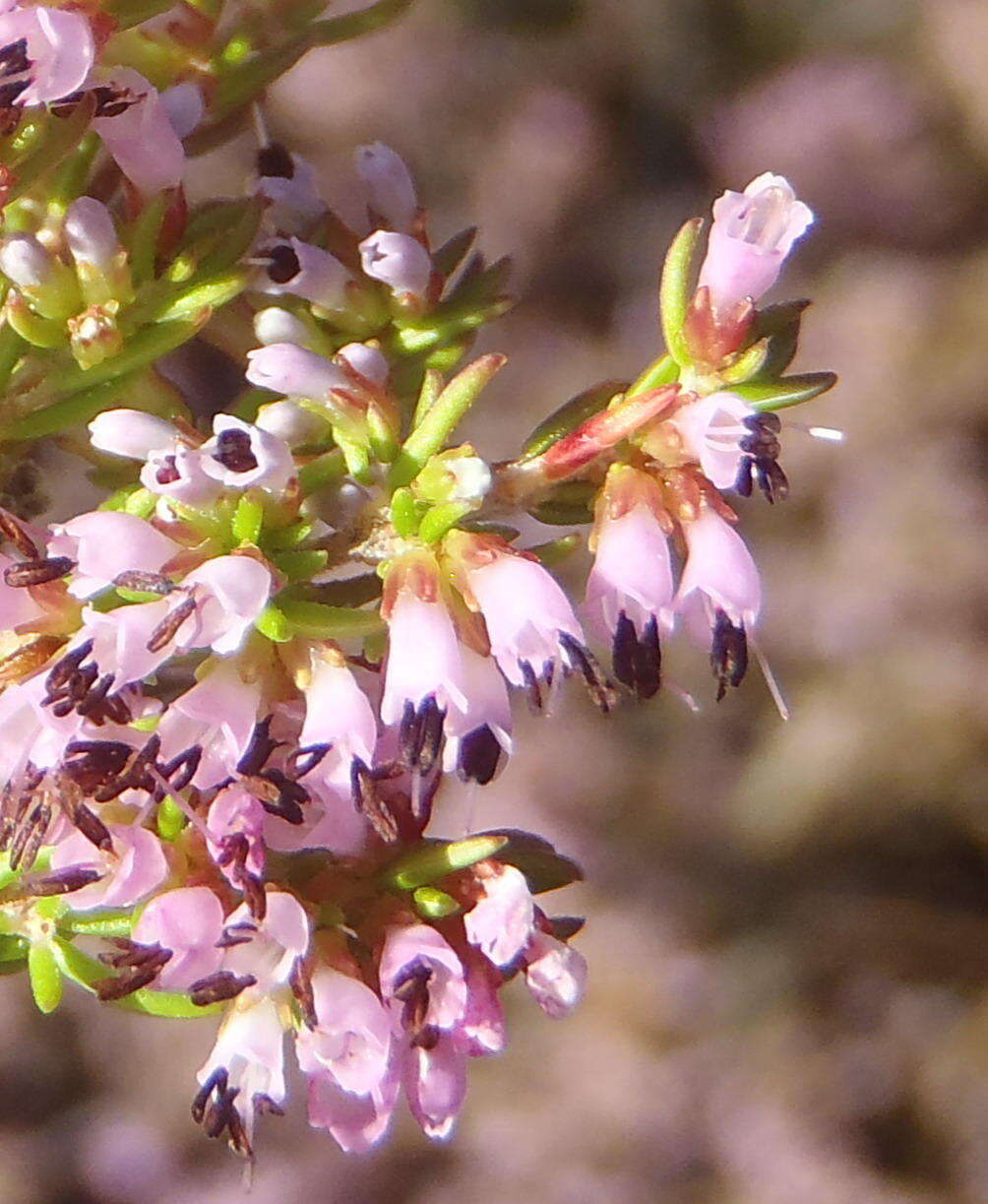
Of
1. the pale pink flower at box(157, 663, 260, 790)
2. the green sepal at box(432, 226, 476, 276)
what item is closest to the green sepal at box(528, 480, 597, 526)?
the pale pink flower at box(157, 663, 260, 790)

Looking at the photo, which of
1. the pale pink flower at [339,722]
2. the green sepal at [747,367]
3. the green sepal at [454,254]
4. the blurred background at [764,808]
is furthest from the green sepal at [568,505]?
the blurred background at [764,808]

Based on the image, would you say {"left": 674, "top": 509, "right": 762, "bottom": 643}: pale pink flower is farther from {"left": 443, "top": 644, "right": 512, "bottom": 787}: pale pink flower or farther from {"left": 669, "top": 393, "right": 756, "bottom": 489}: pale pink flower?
{"left": 443, "top": 644, "right": 512, "bottom": 787}: pale pink flower

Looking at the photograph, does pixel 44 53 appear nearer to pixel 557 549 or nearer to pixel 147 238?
pixel 147 238

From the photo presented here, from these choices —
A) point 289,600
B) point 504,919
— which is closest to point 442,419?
point 289,600

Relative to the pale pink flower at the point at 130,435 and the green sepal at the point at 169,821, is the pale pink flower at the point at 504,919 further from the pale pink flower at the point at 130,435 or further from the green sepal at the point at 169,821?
the pale pink flower at the point at 130,435

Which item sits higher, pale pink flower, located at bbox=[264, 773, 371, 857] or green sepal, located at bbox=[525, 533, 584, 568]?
green sepal, located at bbox=[525, 533, 584, 568]
